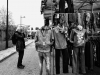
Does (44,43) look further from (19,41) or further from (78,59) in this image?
(19,41)

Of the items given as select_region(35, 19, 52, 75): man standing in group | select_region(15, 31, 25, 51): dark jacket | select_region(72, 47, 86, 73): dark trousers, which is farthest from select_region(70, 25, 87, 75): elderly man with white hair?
select_region(15, 31, 25, 51): dark jacket

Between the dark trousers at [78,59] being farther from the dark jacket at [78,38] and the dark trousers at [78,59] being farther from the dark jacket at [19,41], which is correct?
the dark jacket at [19,41]

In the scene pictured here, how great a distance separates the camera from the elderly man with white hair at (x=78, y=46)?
5258 millimetres

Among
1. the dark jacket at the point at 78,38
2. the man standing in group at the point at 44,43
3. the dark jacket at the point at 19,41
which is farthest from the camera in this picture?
the dark jacket at the point at 19,41

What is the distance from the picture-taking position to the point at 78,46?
527 cm

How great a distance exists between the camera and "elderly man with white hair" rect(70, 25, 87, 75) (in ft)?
17.3

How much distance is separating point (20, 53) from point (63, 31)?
9.67 feet

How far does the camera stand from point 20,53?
7219mm

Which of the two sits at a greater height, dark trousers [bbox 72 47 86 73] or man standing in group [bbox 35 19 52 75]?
man standing in group [bbox 35 19 52 75]

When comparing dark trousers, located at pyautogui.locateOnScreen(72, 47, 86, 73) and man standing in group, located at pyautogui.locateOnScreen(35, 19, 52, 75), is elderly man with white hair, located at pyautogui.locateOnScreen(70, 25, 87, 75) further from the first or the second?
man standing in group, located at pyautogui.locateOnScreen(35, 19, 52, 75)

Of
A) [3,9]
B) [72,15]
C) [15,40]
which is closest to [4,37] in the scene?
[15,40]

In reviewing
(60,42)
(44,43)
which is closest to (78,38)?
(60,42)

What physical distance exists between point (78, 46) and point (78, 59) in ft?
1.81

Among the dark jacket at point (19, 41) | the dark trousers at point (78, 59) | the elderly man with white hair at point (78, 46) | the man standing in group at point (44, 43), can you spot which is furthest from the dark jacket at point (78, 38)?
the dark jacket at point (19, 41)
